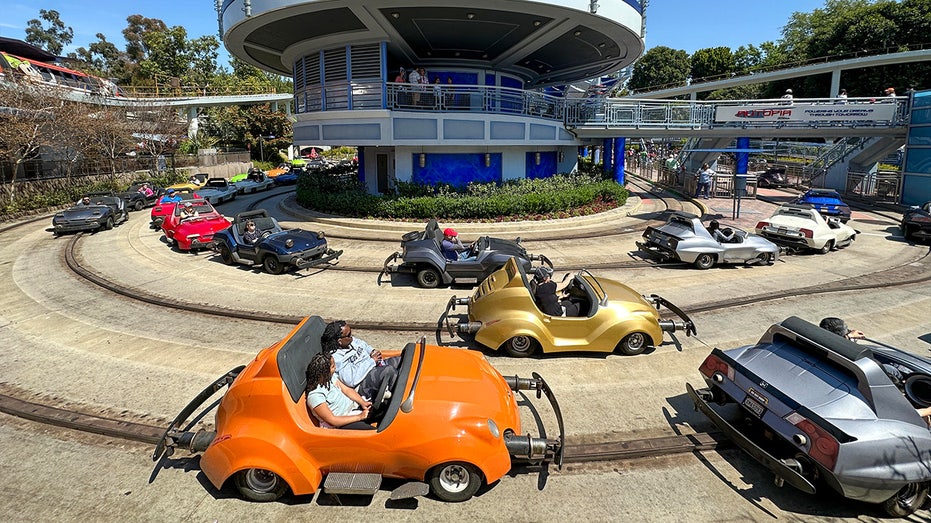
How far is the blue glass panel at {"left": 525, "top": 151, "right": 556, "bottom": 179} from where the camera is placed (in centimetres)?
2669

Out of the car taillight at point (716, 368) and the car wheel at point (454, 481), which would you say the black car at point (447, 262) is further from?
the car wheel at point (454, 481)

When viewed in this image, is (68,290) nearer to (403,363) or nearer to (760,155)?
(403,363)

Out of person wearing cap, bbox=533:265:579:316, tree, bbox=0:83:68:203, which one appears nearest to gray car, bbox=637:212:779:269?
person wearing cap, bbox=533:265:579:316

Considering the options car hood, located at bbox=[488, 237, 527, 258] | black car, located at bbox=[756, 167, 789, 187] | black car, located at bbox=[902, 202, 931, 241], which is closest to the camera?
car hood, located at bbox=[488, 237, 527, 258]

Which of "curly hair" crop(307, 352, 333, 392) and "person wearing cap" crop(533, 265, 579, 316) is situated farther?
"person wearing cap" crop(533, 265, 579, 316)

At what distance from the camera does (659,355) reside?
8.09m

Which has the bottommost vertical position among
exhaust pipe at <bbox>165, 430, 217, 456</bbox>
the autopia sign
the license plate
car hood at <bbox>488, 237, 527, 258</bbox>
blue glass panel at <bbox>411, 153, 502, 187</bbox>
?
exhaust pipe at <bbox>165, 430, 217, 456</bbox>

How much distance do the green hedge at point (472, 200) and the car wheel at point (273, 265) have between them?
8155 mm

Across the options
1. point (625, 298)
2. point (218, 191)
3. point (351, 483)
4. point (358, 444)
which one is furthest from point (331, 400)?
point (218, 191)

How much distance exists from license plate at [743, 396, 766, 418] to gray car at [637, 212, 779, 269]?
8.55m

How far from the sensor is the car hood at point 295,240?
42.3ft

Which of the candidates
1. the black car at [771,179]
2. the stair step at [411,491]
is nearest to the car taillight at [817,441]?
the stair step at [411,491]

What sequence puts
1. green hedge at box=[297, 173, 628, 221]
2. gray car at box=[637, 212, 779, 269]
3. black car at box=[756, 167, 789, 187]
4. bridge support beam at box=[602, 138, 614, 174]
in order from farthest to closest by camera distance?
1. black car at box=[756, 167, 789, 187]
2. bridge support beam at box=[602, 138, 614, 174]
3. green hedge at box=[297, 173, 628, 221]
4. gray car at box=[637, 212, 779, 269]

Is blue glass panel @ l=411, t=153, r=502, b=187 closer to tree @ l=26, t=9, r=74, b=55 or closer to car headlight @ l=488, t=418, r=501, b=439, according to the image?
car headlight @ l=488, t=418, r=501, b=439
